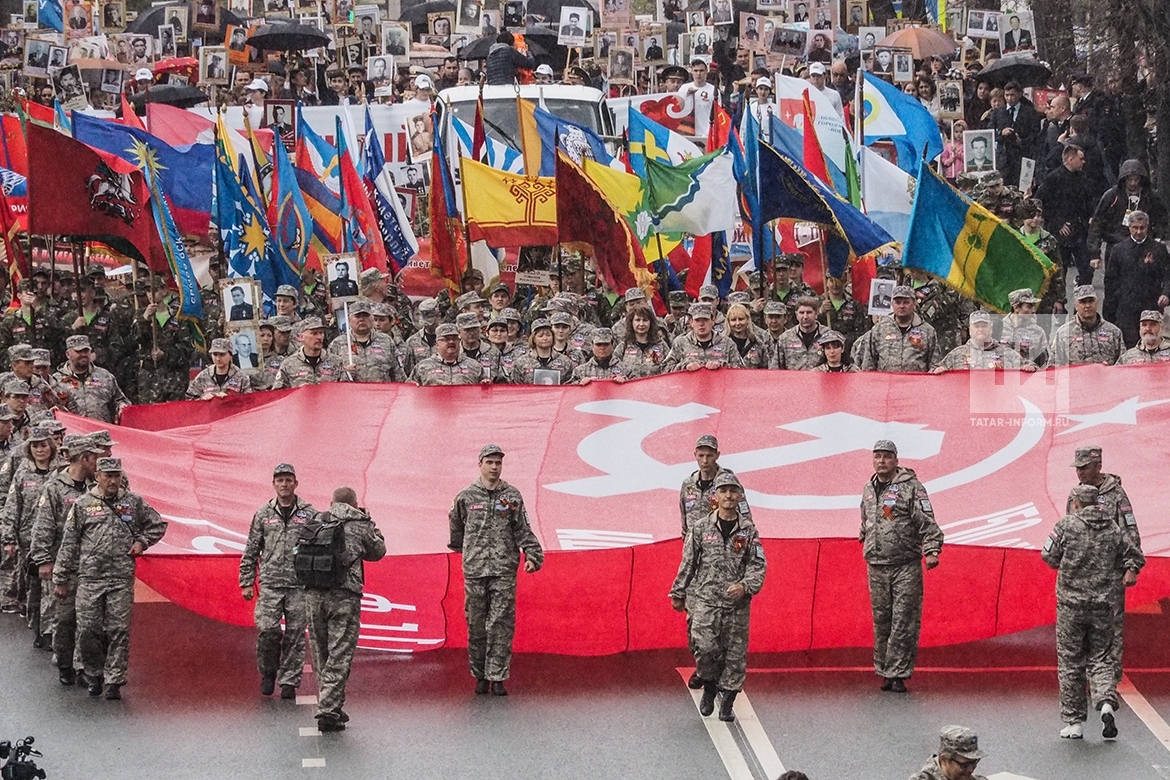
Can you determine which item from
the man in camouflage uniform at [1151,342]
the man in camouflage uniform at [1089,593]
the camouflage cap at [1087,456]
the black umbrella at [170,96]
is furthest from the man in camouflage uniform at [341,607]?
the black umbrella at [170,96]

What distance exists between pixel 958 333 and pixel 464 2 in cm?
1306

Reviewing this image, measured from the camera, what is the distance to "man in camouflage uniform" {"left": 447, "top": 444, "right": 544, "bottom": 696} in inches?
543

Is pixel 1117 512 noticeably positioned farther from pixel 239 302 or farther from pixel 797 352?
pixel 239 302

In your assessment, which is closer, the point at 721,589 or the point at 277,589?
the point at 721,589

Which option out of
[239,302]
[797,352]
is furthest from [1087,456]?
[239,302]

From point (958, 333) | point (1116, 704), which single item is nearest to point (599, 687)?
point (1116, 704)

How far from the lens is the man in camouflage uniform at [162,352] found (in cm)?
1906

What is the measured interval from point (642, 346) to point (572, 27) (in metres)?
11.8

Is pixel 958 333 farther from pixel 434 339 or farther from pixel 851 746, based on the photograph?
pixel 851 746

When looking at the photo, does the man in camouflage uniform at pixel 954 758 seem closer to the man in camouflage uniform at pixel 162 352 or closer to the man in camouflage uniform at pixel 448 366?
the man in camouflage uniform at pixel 448 366

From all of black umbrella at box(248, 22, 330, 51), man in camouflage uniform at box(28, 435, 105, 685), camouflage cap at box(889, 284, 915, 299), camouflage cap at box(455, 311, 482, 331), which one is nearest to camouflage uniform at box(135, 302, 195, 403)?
camouflage cap at box(455, 311, 482, 331)

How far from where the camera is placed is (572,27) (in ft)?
92.0

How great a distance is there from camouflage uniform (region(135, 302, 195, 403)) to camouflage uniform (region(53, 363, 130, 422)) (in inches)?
40.9

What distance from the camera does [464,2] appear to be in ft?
98.1
